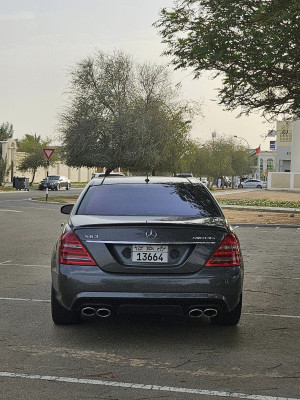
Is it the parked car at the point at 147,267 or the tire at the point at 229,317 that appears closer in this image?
the parked car at the point at 147,267

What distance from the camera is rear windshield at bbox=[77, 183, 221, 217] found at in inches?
282

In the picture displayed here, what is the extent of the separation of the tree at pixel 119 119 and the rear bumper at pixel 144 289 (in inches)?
1582

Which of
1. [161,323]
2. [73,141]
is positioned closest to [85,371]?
[161,323]

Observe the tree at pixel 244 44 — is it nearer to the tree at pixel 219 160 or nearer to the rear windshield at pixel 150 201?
the rear windshield at pixel 150 201

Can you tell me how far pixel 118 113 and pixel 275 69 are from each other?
30.4 meters

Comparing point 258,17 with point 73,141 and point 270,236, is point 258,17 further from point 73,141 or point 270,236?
point 73,141

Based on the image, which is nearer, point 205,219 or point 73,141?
point 205,219

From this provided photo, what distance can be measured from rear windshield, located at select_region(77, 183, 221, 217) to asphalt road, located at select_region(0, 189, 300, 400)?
1.18m

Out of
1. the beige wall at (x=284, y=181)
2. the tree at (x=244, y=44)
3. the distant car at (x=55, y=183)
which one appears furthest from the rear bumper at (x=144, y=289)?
the beige wall at (x=284, y=181)

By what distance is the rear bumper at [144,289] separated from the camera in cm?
634

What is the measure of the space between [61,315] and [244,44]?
433 inches

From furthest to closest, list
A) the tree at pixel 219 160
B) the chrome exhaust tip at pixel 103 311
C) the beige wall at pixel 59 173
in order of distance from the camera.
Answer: the tree at pixel 219 160 → the beige wall at pixel 59 173 → the chrome exhaust tip at pixel 103 311

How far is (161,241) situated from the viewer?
647 cm

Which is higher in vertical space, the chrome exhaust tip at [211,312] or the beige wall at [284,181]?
the chrome exhaust tip at [211,312]
